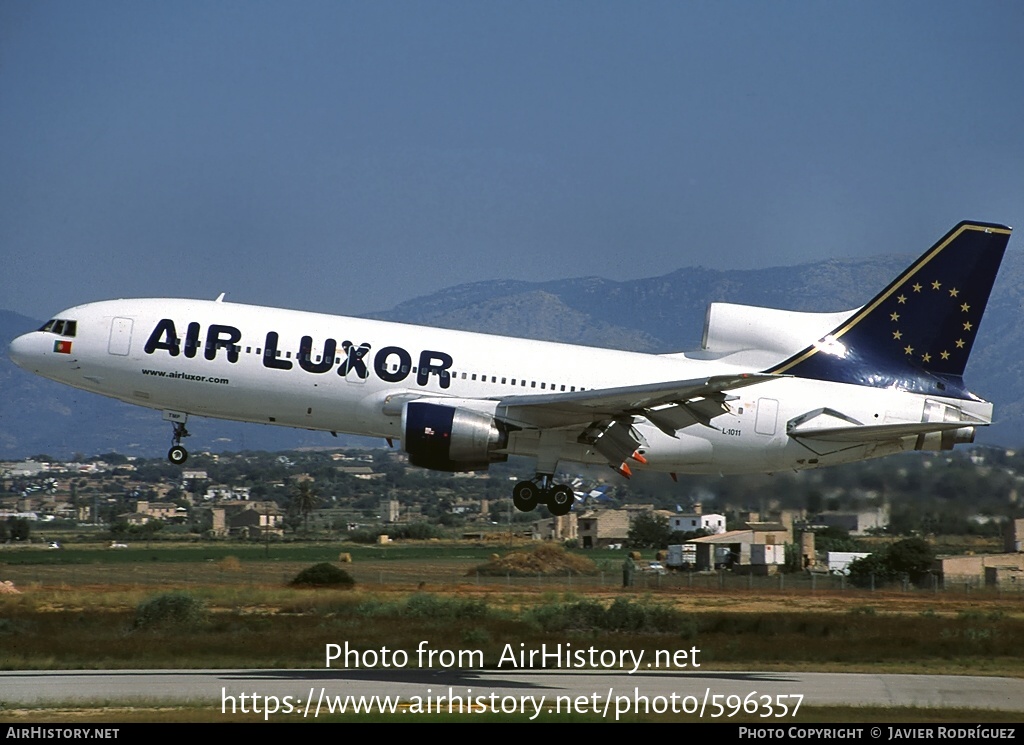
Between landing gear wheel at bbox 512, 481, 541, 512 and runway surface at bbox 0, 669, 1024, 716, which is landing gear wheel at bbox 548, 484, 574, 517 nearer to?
Answer: landing gear wheel at bbox 512, 481, 541, 512

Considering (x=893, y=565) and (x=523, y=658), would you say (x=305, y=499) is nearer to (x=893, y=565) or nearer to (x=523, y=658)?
(x=893, y=565)

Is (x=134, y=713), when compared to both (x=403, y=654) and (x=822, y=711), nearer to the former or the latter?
(x=403, y=654)

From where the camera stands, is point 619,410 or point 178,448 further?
point 178,448

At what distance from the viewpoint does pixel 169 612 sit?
36.3m

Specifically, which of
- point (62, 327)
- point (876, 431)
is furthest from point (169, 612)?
point (876, 431)

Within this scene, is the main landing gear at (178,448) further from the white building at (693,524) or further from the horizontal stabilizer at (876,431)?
the white building at (693,524)

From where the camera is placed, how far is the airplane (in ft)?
108

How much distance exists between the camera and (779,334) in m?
35.7

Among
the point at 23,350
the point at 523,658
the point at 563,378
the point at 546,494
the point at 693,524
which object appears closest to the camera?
the point at 523,658

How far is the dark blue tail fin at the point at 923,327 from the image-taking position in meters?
35.4

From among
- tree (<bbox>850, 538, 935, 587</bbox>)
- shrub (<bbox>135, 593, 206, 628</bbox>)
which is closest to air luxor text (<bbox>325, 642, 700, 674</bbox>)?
shrub (<bbox>135, 593, 206, 628</bbox>)

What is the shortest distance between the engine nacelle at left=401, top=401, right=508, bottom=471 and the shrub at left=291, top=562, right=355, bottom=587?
15.1 metres

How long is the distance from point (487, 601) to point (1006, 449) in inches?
692

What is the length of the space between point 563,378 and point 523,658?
288 inches
